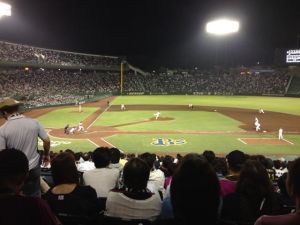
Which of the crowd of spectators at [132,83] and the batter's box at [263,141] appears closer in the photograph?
the batter's box at [263,141]

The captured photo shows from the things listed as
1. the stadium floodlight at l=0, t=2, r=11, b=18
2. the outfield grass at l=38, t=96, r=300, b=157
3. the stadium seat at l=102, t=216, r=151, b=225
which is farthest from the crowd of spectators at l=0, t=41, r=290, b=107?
the stadium seat at l=102, t=216, r=151, b=225

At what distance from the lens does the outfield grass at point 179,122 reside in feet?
102

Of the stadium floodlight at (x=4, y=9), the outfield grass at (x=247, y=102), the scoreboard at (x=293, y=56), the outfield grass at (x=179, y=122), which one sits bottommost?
the outfield grass at (x=179, y=122)

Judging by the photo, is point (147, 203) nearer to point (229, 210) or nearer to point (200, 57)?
point (229, 210)

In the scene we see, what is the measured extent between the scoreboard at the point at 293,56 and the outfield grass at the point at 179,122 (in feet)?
118

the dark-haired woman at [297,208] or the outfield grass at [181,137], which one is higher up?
the dark-haired woman at [297,208]

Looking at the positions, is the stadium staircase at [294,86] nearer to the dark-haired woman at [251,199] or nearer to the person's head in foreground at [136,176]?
the dark-haired woman at [251,199]

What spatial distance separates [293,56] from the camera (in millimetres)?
69875

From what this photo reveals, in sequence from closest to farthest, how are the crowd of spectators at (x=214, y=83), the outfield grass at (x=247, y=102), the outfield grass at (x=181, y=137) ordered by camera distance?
the outfield grass at (x=181, y=137) < the outfield grass at (x=247, y=102) < the crowd of spectators at (x=214, y=83)

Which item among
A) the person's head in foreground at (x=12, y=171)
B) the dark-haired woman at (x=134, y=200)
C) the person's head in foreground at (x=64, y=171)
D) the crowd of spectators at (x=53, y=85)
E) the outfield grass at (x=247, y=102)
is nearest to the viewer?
the person's head in foreground at (x=12, y=171)

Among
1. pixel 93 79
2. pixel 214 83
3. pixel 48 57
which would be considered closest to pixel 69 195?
pixel 48 57

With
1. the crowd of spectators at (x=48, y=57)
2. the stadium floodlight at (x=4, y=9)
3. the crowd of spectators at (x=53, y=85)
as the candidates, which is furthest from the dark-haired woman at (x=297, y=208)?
the crowd of spectators at (x=48, y=57)

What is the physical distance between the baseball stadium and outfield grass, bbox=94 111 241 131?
7.7 inches

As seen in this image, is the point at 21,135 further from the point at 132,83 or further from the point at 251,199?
the point at 132,83
